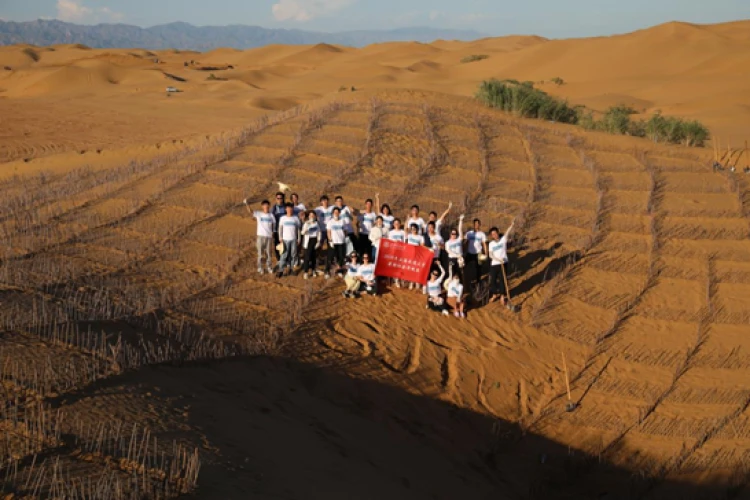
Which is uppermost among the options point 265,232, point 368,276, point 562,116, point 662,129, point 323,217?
point 562,116

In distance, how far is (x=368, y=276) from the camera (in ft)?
35.7

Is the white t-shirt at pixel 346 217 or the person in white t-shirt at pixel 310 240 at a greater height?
the white t-shirt at pixel 346 217

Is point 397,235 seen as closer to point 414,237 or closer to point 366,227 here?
point 414,237

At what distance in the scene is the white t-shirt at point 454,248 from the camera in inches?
430

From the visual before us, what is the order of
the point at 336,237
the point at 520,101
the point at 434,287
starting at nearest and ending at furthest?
the point at 434,287, the point at 336,237, the point at 520,101

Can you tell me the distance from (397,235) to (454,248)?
2.97ft

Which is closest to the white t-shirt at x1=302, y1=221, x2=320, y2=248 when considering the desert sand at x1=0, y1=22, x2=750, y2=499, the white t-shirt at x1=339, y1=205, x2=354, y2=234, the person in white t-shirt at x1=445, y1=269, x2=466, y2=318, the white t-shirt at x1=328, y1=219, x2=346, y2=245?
the white t-shirt at x1=328, y1=219, x2=346, y2=245

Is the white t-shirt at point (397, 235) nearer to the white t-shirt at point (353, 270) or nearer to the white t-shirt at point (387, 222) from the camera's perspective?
the white t-shirt at point (387, 222)

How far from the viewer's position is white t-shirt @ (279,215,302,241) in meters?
11.0

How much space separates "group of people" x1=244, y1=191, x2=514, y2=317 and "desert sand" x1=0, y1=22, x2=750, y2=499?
34cm

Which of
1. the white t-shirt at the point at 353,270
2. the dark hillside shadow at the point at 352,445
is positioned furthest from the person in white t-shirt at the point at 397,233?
the dark hillside shadow at the point at 352,445

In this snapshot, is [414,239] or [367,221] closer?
[414,239]

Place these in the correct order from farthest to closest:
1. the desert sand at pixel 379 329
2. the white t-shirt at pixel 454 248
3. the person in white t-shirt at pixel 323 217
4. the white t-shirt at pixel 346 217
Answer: the person in white t-shirt at pixel 323 217, the white t-shirt at pixel 346 217, the white t-shirt at pixel 454 248, the desert sand at pixel 379 329

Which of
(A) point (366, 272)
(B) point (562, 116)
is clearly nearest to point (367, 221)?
(A) point (366, 272)
